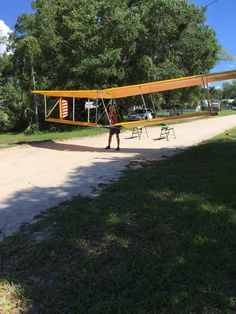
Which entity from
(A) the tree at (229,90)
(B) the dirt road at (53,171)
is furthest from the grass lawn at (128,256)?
(A) the tree at (229,90)

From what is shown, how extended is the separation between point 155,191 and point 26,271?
3.53m

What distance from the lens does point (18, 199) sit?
7.65 meters

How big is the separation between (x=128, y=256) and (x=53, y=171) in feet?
20.8

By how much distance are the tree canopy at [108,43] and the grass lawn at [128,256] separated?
20.9 meters

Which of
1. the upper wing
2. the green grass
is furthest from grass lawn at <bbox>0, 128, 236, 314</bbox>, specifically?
the green grass

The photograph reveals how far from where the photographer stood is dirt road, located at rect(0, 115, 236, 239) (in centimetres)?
712

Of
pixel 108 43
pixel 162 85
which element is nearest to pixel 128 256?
pixel 162 85

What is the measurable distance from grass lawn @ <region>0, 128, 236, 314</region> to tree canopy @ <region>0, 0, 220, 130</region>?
823 inches

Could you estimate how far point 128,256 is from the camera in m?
4.61

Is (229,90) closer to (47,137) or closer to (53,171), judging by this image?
(47,137)

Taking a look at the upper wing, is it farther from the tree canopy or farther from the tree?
the tree

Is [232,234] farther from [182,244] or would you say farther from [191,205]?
[191,205]

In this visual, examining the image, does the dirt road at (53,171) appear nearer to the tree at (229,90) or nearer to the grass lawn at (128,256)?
the grass lawn at (128,256)

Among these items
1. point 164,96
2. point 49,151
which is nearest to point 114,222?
point 49,151
